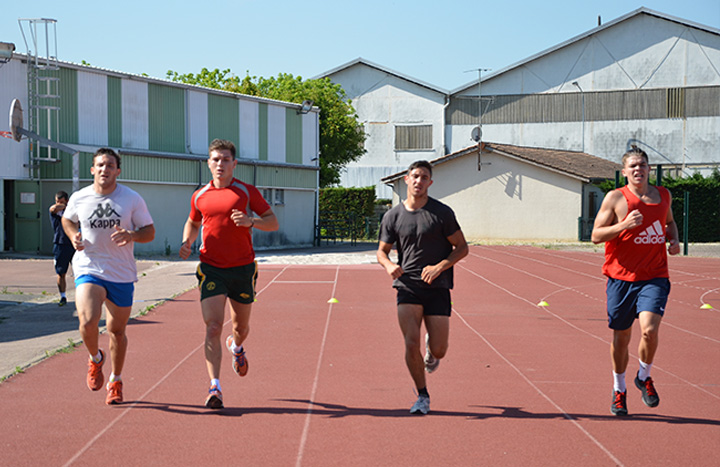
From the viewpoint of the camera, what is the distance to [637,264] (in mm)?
6254

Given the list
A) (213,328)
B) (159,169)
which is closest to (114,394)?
(213,328)

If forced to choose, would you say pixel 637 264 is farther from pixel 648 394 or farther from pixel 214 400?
pixel 214 400

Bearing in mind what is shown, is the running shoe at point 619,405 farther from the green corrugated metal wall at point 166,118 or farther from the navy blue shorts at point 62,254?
the green corrugated metal wall at point 166,118

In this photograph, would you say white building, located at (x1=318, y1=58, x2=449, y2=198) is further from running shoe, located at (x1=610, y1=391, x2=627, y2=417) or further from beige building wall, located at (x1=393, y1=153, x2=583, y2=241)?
running shoe, located at (x1=610, y1=391, x2=627, y2=417)

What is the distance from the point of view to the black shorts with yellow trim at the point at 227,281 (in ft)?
21.3

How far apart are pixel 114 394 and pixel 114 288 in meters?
0.88

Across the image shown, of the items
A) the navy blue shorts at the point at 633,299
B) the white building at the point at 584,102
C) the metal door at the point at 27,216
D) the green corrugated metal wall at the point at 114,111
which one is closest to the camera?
the navy blue shorts at the point at 633,299

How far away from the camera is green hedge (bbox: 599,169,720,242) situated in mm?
37125

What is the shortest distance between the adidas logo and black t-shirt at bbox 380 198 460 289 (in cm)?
145

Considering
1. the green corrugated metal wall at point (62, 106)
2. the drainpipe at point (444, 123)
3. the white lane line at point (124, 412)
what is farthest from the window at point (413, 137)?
the white lane line at point (124, 412)

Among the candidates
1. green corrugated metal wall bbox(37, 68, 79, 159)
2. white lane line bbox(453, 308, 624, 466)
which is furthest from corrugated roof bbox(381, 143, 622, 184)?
white lane line bbox(453, 308, 624, 466)

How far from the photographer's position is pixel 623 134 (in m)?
51.8

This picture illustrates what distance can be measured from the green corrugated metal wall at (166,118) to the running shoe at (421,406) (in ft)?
82.7

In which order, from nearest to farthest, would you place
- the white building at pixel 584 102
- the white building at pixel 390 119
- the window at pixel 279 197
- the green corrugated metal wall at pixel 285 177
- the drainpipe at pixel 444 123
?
the green corrugated metal wall at pixel 285 177 < the window at pixel 279 197 < the white building at pixel 584 102 < the drainpipe at pixel 444 123 < the white building at pixel 390 119
